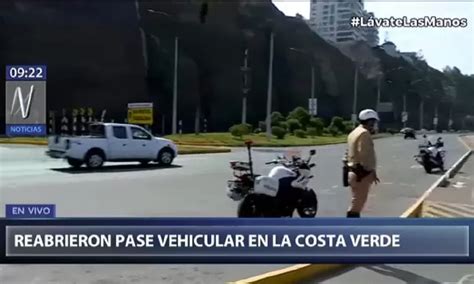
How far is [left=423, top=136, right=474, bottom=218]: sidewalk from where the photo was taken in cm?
502

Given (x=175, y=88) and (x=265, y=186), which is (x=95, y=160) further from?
(x=265, y=186)

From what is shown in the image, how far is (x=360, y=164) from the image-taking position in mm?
4887

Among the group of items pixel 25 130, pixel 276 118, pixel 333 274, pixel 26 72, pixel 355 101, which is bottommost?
pixel 333 274

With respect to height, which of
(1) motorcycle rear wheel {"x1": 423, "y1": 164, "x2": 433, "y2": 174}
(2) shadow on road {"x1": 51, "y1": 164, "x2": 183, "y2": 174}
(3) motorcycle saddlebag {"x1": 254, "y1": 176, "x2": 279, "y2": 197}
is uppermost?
(1) motorcycle rear wheel {"x1": 423, "y1": 164, "x2": 433, "y2": 174}

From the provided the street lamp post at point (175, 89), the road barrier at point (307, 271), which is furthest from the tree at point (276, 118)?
the road barrier at point (307, 271)

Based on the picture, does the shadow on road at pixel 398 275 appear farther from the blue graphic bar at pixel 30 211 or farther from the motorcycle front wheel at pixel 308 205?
the blue graphic bar at pixel 30 211

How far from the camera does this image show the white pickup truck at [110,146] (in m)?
4.96

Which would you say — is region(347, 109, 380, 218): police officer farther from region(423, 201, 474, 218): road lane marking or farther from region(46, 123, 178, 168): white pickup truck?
region(46, 123, 178, 168): white pickup truck

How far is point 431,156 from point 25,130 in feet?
9.51

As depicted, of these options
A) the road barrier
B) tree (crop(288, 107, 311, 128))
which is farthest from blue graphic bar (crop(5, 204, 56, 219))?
tree (crop(288, 107, 311, 128))

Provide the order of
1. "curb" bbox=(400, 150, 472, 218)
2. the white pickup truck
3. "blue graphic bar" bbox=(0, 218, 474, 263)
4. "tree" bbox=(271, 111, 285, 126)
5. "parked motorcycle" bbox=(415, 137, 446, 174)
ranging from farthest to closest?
"parked motorcycle" bbox=(415, 137, 446, 174) < "curb" bbox=(400, 150, 472, 218) < "tree" bbox=(271, 111, 285, 126) < the white pickup truck < "blue graphic bar" bbox=(0, 218, 474, 263)

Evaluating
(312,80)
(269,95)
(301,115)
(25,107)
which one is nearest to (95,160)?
(25,107)

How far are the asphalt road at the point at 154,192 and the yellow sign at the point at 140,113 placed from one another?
368mm

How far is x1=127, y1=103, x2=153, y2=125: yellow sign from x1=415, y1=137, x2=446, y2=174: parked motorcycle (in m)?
1.98
